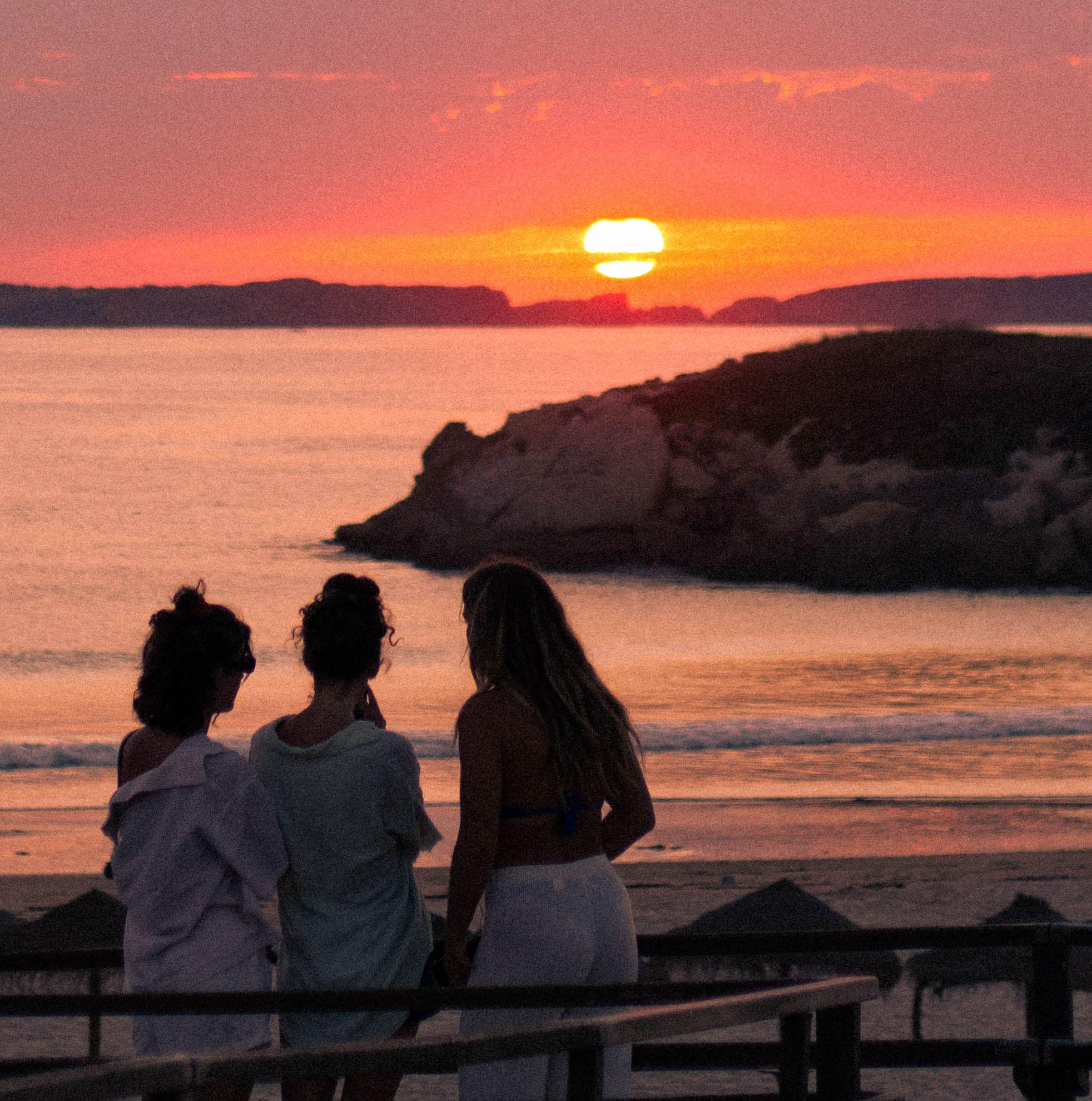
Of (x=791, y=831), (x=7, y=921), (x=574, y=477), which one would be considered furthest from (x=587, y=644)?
(x=7, y=921)

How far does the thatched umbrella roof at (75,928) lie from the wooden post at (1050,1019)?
3.85 m

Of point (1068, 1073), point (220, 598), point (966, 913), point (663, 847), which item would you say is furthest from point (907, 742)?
point (220, 598)

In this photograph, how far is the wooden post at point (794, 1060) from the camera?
11.4 ft

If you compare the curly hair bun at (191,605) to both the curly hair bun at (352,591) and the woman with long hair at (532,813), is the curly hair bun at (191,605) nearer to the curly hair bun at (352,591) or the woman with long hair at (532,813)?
the curly hair bun at (352,591)

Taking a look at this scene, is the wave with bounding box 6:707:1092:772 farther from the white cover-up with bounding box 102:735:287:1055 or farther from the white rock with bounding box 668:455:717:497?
the white rock with bounding box 668:455:717:497

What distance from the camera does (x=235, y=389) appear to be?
189875mm

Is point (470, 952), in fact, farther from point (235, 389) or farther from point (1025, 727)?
point (235, 389)

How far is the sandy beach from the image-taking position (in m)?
8.20

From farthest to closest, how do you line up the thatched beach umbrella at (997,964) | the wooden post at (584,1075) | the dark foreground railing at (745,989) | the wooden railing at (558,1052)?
the thatched beach umbrella at (997,964) < the dark foreground railing at (745,989) < the wooden post at (584,1075) < the wooden railing at (558,1052)

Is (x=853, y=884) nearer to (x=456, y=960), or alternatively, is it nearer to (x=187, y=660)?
(x=456, y=960)

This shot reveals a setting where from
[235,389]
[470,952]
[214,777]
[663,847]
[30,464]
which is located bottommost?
[663,847]

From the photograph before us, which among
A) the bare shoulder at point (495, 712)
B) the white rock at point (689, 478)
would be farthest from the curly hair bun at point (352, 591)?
the white rock at point (689, 478)

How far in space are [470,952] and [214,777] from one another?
0.70 meters

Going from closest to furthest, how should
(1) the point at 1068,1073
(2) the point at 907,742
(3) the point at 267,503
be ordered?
(1) the point at 1068,1073 → (2) the point at 907,742 → (3) the point at 267,503
